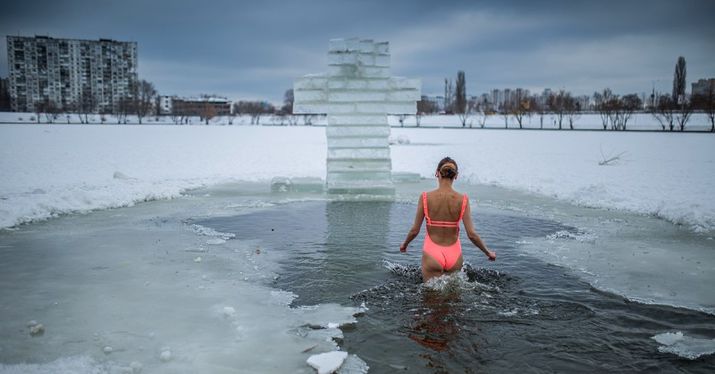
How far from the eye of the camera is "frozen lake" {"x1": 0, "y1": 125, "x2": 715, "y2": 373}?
3.77m

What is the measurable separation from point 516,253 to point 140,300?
15.5ft

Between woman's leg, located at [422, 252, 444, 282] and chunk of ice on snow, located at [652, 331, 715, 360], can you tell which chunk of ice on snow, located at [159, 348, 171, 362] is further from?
chunk of ice on snow, located at [652, 331, 715, 360]

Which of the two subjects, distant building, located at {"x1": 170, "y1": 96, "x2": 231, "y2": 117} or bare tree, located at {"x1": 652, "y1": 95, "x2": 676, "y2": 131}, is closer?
bare tree, located at {"x1": 652, "y1": 95, "x2": 676, "y2": 131}

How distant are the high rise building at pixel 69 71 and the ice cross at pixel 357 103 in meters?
131

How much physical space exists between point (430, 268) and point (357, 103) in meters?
8.32

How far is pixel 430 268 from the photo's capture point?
521cm

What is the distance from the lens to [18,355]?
356cm

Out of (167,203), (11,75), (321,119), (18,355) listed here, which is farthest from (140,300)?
(11,75)

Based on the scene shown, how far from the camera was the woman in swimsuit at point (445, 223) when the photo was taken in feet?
16.7

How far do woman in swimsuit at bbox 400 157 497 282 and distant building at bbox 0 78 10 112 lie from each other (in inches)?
5818

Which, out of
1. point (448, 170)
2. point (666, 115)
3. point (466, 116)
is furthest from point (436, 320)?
point (466, 116)

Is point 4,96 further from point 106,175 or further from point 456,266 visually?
point 456,266

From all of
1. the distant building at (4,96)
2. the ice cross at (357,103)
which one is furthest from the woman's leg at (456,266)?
the distant building at (4,96)

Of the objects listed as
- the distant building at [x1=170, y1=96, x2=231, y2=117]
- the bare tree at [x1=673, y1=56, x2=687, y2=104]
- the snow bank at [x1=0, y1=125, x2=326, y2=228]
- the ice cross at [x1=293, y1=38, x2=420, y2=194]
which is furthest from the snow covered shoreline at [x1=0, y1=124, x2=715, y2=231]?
the distant building at [x1=170, y1=96, x2=231, y2=117]
